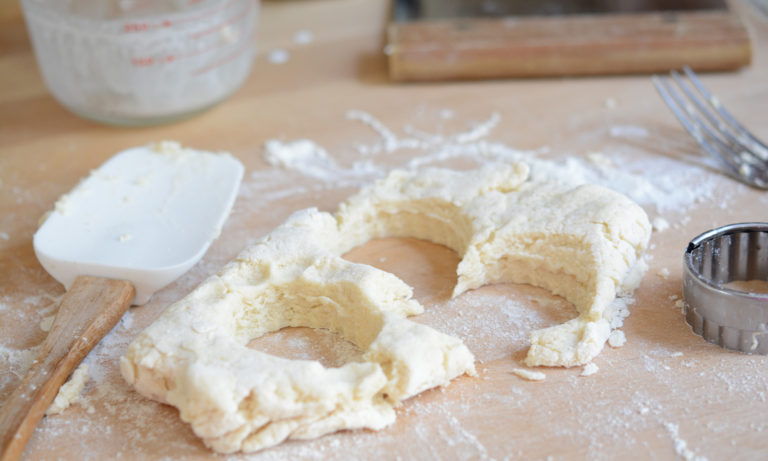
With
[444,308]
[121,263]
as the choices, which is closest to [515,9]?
[444,308]

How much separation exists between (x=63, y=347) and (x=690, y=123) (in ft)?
4.82

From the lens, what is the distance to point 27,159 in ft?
6.24

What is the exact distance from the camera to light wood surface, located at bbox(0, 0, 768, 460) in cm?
114

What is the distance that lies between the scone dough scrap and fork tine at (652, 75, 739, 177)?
42 cm

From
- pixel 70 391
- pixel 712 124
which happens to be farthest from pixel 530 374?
pixel 712 124

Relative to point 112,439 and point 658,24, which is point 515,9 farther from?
point 112,439

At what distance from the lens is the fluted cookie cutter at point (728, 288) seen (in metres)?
1.21

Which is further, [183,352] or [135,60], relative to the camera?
[135,60]

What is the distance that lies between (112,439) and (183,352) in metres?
0.16

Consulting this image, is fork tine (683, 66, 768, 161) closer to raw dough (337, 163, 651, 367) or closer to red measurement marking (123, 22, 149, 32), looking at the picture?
raw dough (337, 163, 651, 367)

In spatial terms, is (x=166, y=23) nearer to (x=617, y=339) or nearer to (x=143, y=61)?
(x=143, y=61)

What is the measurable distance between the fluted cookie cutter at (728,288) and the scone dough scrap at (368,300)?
0.12 meters

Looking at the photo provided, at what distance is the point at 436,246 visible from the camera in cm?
157

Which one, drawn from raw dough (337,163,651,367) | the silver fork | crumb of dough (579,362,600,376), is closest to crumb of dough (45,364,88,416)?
raw dough (337,163,651,367)
